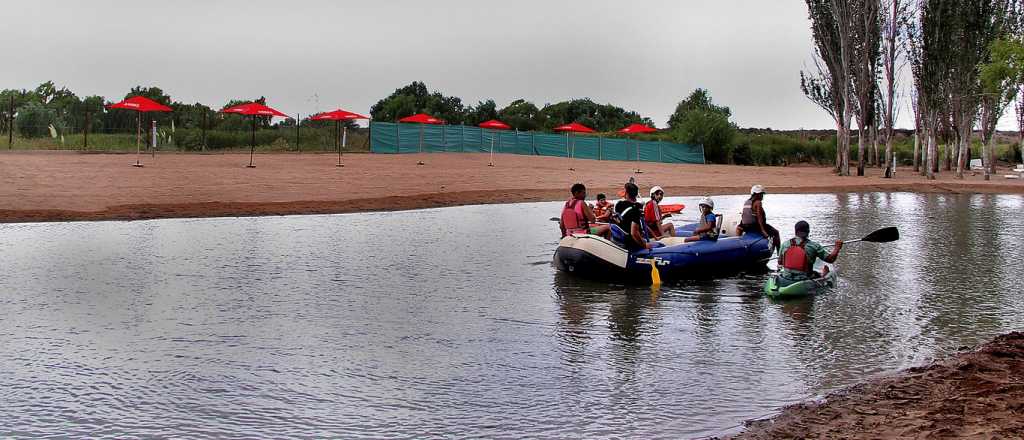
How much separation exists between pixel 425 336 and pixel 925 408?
580 cm

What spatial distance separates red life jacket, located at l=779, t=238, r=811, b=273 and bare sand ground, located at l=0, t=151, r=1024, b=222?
16401 mm

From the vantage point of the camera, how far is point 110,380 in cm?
929

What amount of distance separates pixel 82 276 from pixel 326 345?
694 centimetres

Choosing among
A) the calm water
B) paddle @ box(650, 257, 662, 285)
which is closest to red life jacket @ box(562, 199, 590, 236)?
the calm water

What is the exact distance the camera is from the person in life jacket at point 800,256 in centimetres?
1434

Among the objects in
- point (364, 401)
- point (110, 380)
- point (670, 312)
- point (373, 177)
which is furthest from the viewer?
point (373, 177)

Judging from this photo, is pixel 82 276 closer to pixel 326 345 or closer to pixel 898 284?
pixel 326 345

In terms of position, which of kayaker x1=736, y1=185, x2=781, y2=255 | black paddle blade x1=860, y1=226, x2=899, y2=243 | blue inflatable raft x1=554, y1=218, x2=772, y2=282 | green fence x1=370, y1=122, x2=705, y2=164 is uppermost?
green fence x1=370, y1=122, x2=705, y2=164

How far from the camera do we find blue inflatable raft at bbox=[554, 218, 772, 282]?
1533 centimetres

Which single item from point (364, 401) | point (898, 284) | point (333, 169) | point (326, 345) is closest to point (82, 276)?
point (326, 345)

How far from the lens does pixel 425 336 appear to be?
1151cm

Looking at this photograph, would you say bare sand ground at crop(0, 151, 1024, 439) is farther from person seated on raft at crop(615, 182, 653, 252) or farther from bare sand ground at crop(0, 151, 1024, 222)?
person seated on raft at crop(615, 182, 653, 252)

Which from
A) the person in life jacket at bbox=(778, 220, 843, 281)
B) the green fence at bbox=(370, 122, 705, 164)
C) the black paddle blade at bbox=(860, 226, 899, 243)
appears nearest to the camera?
the person in life jacket at bbox=(778, 220, 843, 281)

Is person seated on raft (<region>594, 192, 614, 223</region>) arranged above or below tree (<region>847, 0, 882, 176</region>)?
below
